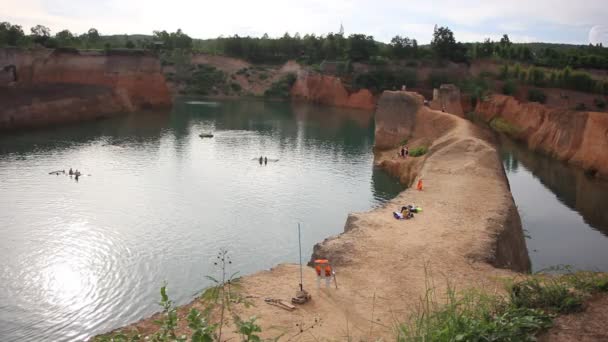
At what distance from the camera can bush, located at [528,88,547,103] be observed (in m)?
60.0

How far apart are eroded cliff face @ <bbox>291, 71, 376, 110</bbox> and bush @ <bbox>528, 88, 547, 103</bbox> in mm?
18268

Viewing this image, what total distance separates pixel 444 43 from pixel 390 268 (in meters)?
69.3

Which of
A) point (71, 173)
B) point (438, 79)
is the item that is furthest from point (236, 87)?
point (71, 173)

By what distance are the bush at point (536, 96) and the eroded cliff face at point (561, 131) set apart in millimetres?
7177

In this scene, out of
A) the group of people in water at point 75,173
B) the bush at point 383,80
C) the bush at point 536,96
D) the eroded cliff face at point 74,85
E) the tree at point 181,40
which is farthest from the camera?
the tree at point 181,40

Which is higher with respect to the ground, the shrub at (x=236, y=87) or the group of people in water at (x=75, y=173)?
the shrub at (x=236, y=87)

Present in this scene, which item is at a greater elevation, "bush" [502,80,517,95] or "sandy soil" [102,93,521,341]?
"bush" [502,80,517,95]

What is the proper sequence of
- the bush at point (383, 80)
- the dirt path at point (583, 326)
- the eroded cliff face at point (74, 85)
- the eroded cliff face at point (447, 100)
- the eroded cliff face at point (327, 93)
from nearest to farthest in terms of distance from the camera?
the dirt path at point (583, 326)
the eroded cliff face at point (74, 85)
the eroded cliff face at point (447, 100)
the eroded cliff face at point (327, 93)
the bush at point (383, 80)

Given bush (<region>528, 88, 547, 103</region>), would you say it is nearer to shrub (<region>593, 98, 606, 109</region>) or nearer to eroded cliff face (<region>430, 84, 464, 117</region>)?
shrub (<region>593, 98, 606, 109</region>)

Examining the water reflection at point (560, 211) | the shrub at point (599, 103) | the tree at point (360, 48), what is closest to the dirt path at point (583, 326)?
the water reflection at point (560, 211)

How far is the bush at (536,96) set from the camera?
197 feet

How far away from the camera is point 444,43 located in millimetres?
77812

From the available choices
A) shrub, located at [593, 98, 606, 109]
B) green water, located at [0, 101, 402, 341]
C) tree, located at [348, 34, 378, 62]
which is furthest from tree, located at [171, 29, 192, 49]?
shrub, located at [593, 98, 606, 109]

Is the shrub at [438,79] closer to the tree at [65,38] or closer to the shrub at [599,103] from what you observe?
the shrub at [599,103]
